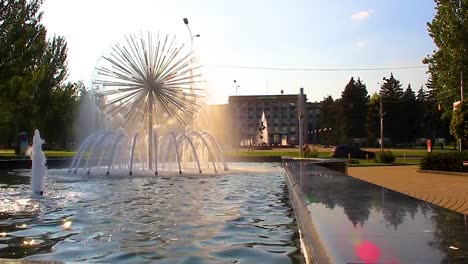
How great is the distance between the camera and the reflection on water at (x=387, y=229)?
3049 mm

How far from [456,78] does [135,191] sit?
31086 millimetres

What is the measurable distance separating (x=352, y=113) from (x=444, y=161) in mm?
72031

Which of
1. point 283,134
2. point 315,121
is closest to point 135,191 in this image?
point 283,134

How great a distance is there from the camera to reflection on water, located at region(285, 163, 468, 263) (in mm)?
3049

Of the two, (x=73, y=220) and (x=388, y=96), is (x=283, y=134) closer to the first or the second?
(x=388, y=96)

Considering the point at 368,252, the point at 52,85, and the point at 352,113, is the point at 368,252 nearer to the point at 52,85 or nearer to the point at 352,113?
the point at 52,85

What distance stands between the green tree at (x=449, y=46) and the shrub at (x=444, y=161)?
14685 millimetres

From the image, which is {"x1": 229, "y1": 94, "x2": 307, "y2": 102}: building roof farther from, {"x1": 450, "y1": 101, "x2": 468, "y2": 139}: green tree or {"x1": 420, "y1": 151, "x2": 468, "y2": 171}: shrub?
{"x1": 420, "y1": 151, "x2": 468, "y2": 171}: shrub

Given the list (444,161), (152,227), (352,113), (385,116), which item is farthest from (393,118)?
(152,227)

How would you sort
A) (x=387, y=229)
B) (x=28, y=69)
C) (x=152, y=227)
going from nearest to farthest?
1. (x=387, y=229)
2. (x=152, y=227)
3. (x=28, y=69)

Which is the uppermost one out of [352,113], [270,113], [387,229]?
[270,113]

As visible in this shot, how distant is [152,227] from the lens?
20.3ft

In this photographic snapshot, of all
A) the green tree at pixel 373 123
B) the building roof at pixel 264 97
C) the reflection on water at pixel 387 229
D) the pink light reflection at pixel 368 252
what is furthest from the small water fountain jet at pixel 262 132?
the pink light reflection at pixel 368 252

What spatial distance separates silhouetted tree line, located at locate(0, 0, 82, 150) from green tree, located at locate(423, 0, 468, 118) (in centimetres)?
2902
